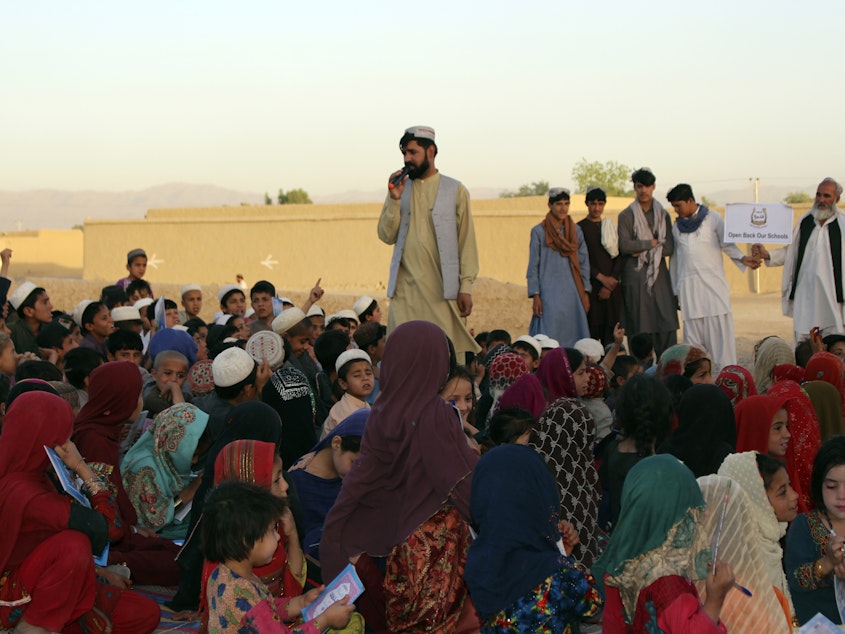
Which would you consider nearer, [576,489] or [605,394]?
[576,489]

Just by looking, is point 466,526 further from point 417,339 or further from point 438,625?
point 417,339

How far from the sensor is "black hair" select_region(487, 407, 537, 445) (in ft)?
15.9

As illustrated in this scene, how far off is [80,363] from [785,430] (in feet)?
13.8

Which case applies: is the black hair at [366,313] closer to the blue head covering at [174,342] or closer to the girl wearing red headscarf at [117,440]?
the blue head covering at [174,342]

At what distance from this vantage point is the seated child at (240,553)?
3.59 m

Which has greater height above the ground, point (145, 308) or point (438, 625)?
point (145, 308)

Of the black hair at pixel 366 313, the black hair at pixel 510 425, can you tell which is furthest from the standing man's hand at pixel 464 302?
the black hair at pixel 510 425

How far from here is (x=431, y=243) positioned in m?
8.19

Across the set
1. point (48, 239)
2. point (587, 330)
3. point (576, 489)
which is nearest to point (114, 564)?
point (576, 489)

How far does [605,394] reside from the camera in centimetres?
732

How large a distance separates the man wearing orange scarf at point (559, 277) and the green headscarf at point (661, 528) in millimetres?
6618

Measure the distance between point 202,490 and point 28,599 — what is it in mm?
959

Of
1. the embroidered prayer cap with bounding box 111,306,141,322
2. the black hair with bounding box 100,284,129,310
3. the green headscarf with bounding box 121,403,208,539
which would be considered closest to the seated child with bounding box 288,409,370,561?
the green headscarf with bounding box 121,403,208,539

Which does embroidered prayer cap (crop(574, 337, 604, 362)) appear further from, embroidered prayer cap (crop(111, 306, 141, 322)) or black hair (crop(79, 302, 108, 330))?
black hair (crop(79, 302, 108, 330))
